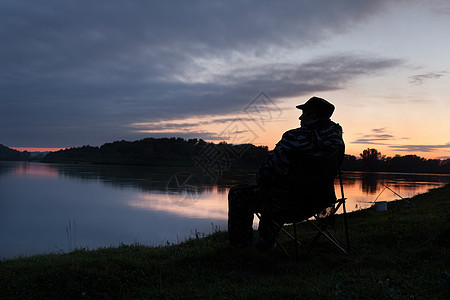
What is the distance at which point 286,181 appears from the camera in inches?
146

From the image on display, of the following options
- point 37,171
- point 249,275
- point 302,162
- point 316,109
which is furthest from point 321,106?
point 37,171

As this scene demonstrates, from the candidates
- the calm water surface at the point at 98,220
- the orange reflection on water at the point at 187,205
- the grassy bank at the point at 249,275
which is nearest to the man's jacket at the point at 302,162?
the grassy bank at the point at 249,275

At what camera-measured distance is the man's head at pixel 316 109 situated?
3.81 meters

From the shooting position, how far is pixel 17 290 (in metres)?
2.92

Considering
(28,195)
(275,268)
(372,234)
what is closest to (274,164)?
(275,268)

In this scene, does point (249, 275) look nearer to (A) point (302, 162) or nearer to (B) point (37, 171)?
(A) point (302, 162)

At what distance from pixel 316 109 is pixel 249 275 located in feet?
6.87

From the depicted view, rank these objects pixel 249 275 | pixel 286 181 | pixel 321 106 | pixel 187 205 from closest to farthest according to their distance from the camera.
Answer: pixel 249 275, pixel 286 181, pixel 321 106, pixel 187 205

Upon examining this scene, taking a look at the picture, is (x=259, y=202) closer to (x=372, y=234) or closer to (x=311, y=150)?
(x=311, y=150)

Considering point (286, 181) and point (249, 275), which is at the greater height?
point (286, 181)

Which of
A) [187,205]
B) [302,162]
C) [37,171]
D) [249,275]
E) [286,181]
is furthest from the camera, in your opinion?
[37,171]

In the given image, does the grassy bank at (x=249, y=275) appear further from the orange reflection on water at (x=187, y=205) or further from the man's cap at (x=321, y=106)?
the orange reflection on water at (x=187, y=205)

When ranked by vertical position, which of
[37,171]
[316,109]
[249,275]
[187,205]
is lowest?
[187,205]

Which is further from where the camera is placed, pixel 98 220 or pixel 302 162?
pixel 98 220
